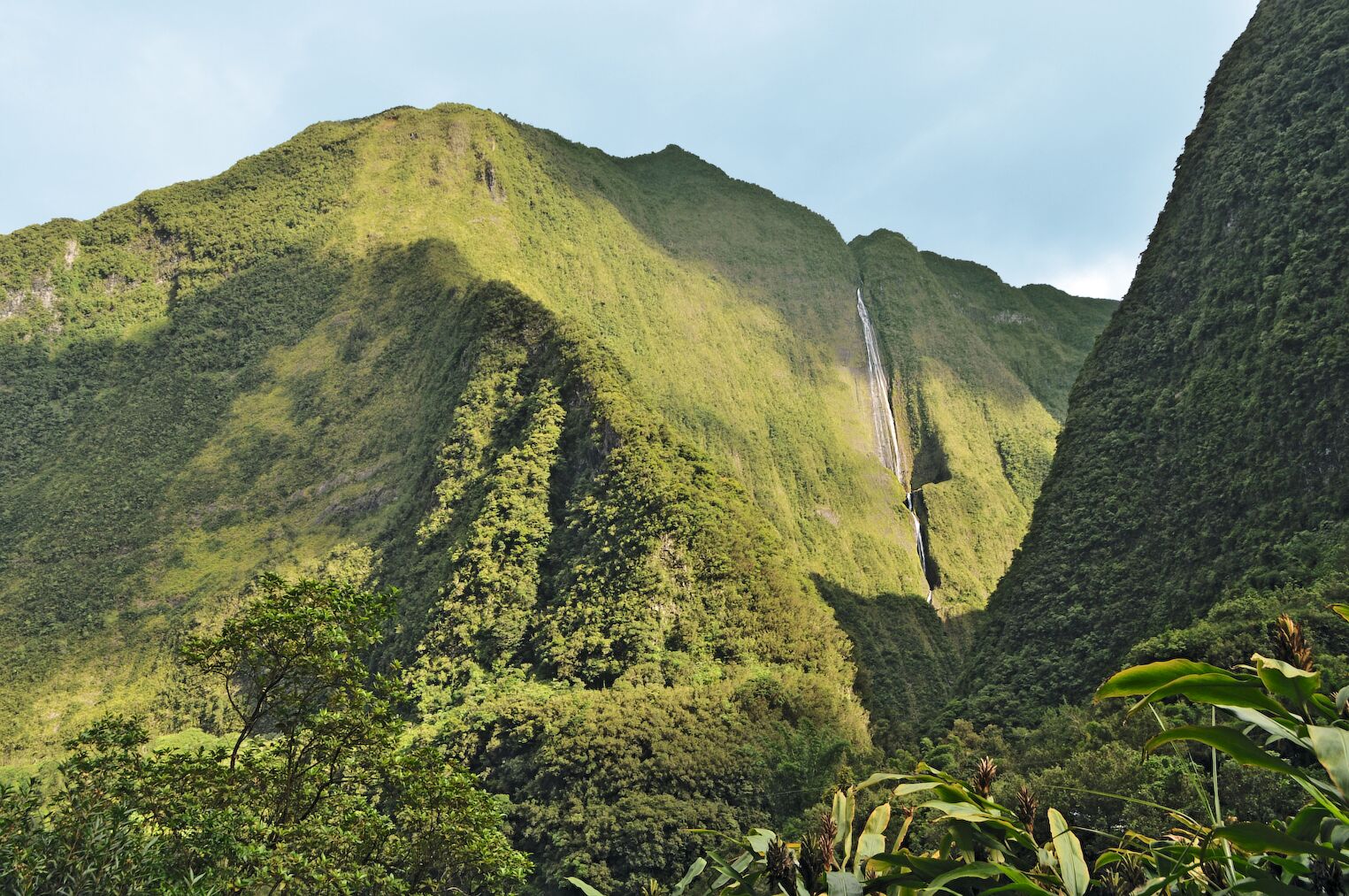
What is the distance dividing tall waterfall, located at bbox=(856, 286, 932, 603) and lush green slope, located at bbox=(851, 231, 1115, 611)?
997 mm

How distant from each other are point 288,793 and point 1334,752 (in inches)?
533

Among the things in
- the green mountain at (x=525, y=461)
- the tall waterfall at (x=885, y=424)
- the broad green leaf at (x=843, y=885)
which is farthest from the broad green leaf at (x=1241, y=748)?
the tall waterfall at (x=885, y=424)

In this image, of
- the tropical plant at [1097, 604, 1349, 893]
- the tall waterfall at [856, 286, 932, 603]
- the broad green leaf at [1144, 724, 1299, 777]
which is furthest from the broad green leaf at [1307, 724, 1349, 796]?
the tall waterfall at [856, 286, 932, 603]

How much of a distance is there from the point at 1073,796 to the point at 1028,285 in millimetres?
117465

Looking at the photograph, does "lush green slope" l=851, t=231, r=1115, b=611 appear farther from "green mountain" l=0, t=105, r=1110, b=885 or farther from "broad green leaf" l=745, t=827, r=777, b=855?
"broad green leaf" l=745, t=827, r=777, b=855

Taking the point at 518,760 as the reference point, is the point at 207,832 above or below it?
above

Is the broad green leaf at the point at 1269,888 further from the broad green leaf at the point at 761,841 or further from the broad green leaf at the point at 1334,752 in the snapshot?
the broad green leaf at the point at 761,841

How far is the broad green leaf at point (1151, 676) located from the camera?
2.57 meters

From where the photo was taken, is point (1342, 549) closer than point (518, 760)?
Yes

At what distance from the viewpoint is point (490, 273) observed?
242 feet

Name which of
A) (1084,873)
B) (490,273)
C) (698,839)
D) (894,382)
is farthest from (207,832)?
(894,382)

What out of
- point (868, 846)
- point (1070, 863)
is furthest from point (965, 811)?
point (868, 846)

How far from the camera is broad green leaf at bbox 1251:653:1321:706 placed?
253cm

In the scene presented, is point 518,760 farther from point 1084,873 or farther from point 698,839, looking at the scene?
point 1084,873
